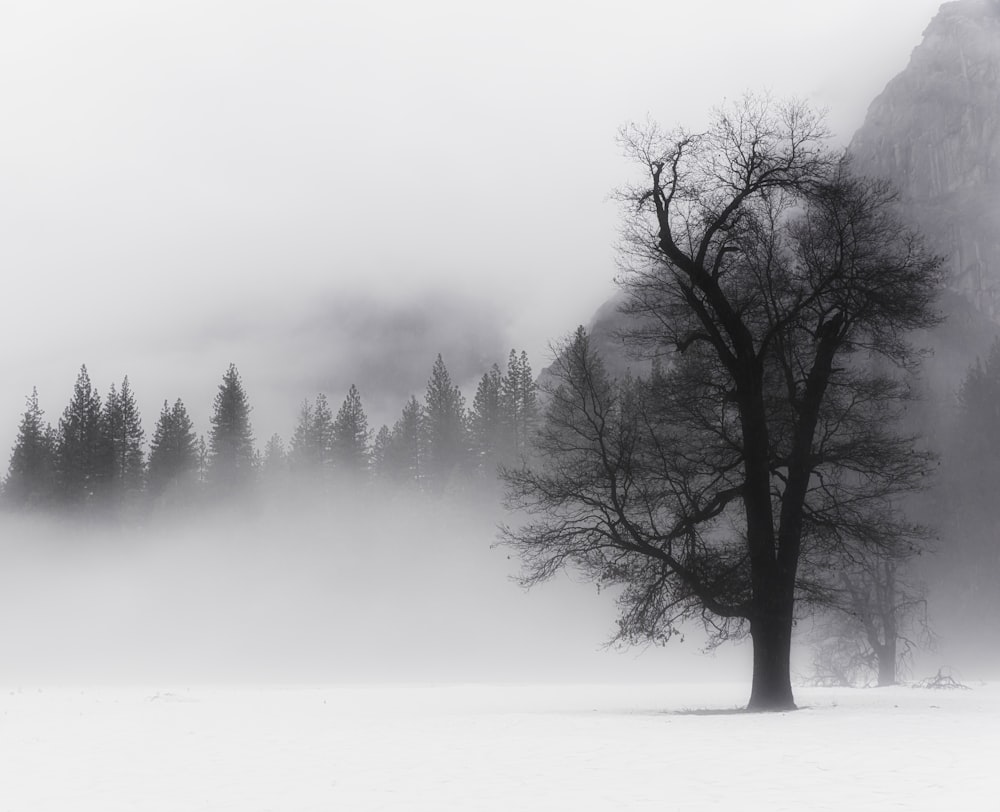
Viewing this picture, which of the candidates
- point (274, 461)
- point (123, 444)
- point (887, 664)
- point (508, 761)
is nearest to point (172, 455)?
point (123, 444)

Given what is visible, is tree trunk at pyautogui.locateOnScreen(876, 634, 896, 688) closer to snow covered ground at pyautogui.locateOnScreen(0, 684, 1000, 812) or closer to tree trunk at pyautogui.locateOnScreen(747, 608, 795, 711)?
snow covered ground at pyautogui.locateOnScreen(0, 684, 1000, 812)

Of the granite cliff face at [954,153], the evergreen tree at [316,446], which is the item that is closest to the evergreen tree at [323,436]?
the evergreen tree at [316,446]

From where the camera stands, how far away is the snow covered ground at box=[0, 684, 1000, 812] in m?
9.23

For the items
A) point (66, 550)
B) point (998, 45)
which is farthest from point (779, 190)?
point (998, 45)

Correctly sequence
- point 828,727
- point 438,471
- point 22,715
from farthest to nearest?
point 438,471, point 22,715, point 828,727

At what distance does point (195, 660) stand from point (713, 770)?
60.4m

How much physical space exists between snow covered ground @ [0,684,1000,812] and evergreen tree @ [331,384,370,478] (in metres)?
80.9

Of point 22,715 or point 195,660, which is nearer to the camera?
point 22,715

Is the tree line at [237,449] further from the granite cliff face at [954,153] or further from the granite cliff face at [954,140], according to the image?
the granite cliff face at [954,140]

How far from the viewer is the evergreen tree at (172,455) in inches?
3644

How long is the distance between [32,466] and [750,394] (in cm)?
8600

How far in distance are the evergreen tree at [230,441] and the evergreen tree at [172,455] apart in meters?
2.68

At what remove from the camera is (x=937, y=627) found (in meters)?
64.4

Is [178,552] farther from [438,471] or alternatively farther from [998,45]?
[998,45]
